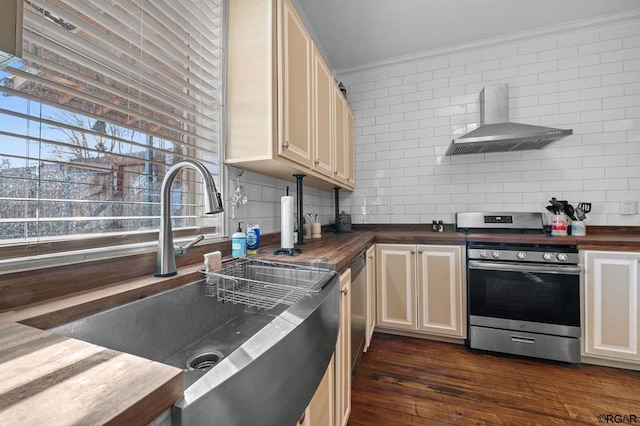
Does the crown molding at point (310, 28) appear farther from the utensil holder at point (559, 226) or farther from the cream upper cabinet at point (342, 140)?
the utensil holder at point (559, 226)

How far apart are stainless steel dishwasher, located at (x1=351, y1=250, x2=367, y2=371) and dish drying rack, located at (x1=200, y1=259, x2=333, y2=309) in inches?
18.6

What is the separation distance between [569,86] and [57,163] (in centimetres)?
368

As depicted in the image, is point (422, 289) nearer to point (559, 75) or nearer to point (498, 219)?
point (498, 219)

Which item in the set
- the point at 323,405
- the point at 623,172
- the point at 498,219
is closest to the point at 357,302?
the point at 323,405

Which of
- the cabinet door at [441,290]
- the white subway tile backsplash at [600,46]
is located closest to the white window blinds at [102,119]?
the cabinet door at [441,290]

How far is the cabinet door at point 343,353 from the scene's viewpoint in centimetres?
116

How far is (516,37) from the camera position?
2496 millimetres

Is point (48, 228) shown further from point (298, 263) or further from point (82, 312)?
point (298, 263)

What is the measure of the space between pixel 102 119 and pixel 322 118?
1302 millimetres

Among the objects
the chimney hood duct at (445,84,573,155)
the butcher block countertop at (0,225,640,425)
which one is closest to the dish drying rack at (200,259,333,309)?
the butcher block countertop at (0,225,640,425)

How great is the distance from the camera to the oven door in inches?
74.1

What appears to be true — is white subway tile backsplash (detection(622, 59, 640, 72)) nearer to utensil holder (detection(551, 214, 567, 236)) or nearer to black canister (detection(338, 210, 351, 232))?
utensil holder (detection(551, 214, 567, 236))

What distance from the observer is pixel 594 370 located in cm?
187

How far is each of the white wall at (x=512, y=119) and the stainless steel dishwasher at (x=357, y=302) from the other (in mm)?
1311
